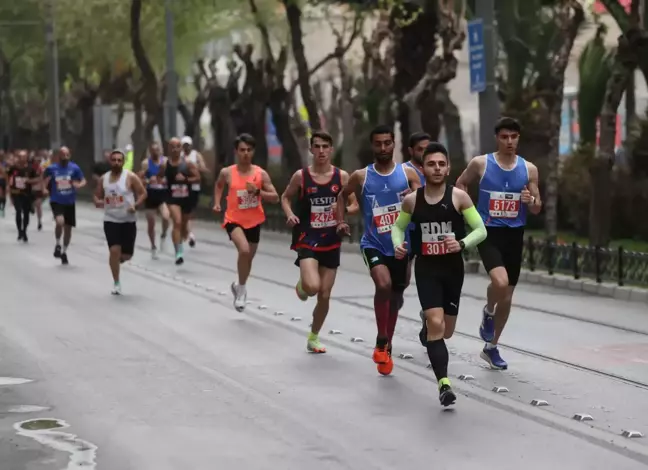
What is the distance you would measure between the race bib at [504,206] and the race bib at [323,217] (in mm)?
1569

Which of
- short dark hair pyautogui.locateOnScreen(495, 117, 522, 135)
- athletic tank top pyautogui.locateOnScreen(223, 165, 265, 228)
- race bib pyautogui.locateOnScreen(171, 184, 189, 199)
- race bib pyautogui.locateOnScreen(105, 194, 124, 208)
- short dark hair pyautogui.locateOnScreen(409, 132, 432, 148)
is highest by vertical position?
short dark hair pyautogui.locateOnScreen(495, 117, 522, 135)

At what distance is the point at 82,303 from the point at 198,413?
767 centimetres

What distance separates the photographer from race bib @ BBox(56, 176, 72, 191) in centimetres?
2397

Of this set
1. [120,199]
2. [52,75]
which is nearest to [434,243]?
[120,199]

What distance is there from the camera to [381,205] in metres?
11.5

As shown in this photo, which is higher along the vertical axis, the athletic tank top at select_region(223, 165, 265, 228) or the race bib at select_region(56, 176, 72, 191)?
the athletic tank top at select_region(223, 165, 265, 228)

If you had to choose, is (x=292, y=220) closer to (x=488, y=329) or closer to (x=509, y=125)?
(x=488, y=329)

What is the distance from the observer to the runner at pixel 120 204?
717 inches

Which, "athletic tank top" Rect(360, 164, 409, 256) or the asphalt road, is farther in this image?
"athletic tank top" Rect(360, 164, 409, 256)

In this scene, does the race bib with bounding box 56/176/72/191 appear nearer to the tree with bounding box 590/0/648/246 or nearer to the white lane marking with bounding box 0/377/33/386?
the tree with bounding box 590/0/648/246

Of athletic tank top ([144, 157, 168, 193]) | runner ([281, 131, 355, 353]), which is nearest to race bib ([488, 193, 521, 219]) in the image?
runner ([281, 131, 355, 353])

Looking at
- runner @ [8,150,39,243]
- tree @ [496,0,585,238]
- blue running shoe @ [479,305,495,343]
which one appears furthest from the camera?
tree @ [496,0,585,238]

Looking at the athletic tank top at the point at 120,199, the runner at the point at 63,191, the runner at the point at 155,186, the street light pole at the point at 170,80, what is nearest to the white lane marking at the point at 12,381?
Result: the athletic tank top at the point at 120,199

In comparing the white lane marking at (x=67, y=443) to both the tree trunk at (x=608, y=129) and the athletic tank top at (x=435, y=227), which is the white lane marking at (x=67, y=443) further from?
the tree trunk at (x=608, y=129)
